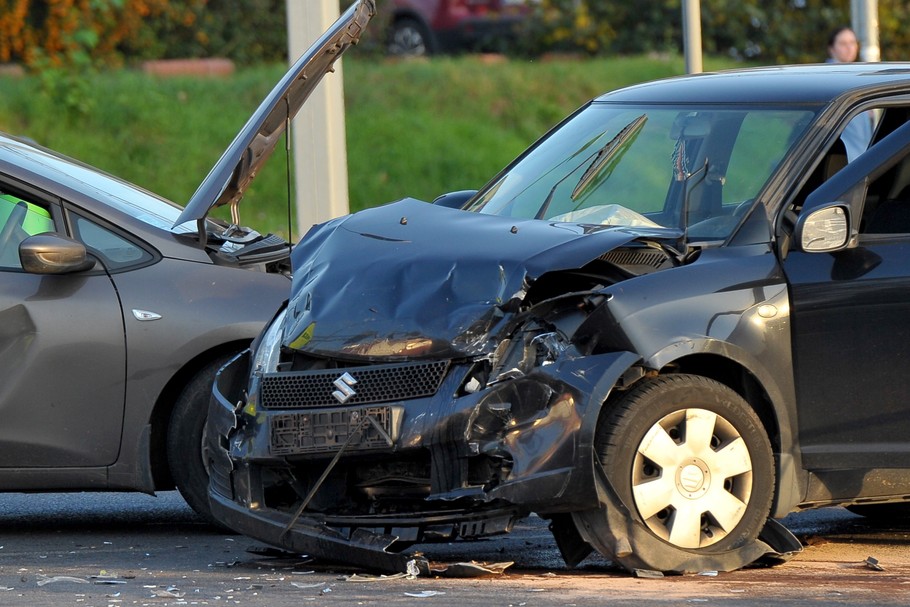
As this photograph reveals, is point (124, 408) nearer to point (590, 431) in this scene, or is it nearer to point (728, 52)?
point (590, 431)

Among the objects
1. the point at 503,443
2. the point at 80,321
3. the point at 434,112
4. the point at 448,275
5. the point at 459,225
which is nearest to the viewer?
the point at 503,443

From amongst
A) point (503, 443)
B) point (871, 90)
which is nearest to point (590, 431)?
point (503, 443)

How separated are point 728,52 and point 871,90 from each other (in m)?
16.3

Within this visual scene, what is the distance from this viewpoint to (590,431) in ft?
17.3

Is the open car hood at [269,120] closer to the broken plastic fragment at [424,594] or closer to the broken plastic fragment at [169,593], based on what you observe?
the broken plastic fragment at [169,593]

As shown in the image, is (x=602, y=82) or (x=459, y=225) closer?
(x=459, y=225)

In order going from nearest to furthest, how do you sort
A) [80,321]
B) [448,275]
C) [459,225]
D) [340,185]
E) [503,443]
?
1. [503,443]
2. [448,275]
3. [459,225]
4. [80,321]
5. [340,185]

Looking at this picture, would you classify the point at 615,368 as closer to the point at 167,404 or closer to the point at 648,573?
the point at 648,573

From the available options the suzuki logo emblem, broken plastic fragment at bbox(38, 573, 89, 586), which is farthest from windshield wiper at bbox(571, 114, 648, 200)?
broken plastic fragment at bbox(38, 573, 89, 586)

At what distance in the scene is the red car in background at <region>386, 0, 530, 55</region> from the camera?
72.4ft

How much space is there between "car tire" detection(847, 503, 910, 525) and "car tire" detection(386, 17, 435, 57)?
1624cm

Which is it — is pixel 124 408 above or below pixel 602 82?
below

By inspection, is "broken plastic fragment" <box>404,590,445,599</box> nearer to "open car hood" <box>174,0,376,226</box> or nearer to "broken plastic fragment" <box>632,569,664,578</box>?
"broken plastic fragment" <box>632,569,664,578</box>

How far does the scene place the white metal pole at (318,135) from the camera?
35.2 feet
